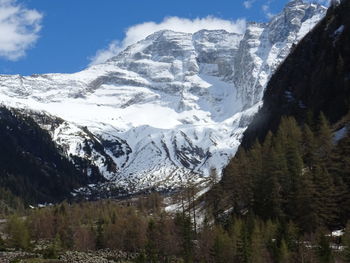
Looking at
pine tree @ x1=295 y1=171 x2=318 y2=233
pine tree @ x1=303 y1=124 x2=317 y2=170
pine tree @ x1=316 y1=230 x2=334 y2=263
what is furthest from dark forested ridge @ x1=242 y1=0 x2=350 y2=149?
pine tree @ x1=316 y1=230 x2=334 y2=263

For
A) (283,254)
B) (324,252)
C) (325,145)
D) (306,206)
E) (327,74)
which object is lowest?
(324,252)

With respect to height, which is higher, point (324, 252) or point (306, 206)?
point (306, 206)

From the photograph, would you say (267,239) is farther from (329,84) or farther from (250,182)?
(329,84)

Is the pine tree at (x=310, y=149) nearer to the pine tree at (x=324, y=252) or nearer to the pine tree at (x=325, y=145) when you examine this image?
the pine tree at (x=325, y=145)

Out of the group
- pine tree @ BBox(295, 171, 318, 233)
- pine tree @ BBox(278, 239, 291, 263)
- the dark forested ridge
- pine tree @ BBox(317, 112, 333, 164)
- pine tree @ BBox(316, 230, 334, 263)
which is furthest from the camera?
the dark forested ridge

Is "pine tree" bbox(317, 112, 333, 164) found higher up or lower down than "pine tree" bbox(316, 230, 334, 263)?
higher up

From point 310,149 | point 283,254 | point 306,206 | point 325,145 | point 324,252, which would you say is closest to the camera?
point 324,252

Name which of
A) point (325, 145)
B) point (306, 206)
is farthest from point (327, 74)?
point (306, 206)

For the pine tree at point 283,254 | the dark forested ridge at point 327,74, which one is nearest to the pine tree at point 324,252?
the pine tree at point 283,254

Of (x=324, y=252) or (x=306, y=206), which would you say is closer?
(x=324, y=252)

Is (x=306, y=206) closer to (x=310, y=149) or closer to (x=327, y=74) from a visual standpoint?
(x=310, y=149)

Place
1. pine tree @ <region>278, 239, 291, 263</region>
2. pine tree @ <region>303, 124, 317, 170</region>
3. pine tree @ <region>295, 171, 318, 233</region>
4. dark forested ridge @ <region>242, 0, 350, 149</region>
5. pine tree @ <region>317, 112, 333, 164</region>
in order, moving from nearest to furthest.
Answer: pine tree @ <region>278, 239, 291, 263</region> → pine tree @ <region>295, 171, 318, 233</region> → pine tree @ <region>317, 112, 333, 164</region> → pine tree @ <region>303, 124, 317, 170</region> → dark forested ridge @ <region>242, 0, 350, 149</region>

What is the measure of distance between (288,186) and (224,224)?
23720 mm

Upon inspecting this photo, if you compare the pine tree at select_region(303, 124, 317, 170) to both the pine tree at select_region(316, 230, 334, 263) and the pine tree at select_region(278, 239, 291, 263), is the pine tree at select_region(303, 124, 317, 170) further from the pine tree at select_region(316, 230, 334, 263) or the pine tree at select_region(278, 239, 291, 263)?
the pine tree at select_region(316, 230, 334, 263)
